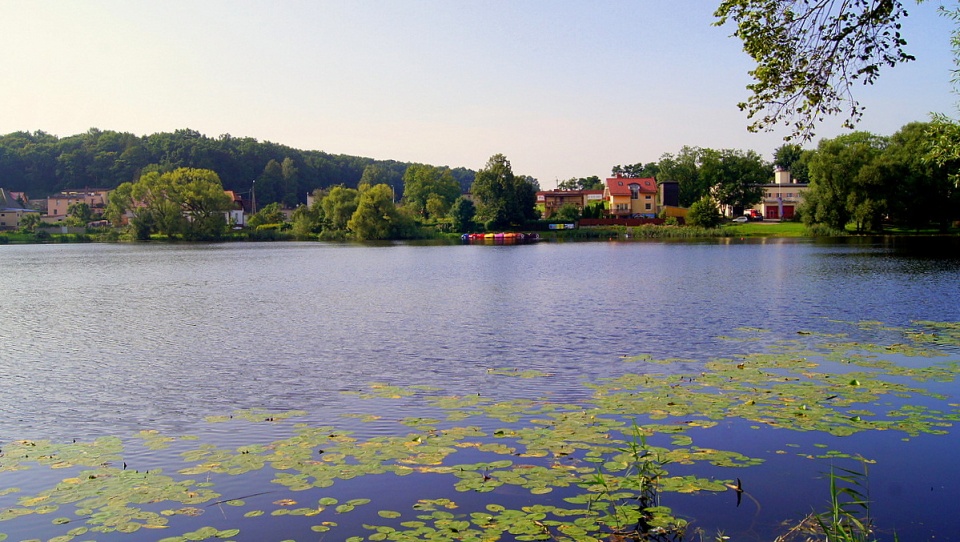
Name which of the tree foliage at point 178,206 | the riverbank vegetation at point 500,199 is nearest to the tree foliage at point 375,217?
the riverbank vegetation at point 500,199

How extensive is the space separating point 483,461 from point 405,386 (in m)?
5.10

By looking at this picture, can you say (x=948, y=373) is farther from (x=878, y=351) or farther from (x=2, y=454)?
(x=2, y=454)

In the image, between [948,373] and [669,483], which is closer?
[669,483]

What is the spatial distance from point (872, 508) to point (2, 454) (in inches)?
442

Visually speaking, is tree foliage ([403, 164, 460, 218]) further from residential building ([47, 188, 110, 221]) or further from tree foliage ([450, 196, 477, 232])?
residential building ([47, 188, 110, 221])

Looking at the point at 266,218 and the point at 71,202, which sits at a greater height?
the point at 71,202

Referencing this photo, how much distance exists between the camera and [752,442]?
1023cm

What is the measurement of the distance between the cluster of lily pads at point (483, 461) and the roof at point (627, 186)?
119 metres

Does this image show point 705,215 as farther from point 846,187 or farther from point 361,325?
point 361,325

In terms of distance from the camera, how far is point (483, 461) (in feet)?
31.4

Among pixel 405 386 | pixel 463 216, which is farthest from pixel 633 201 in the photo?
pixel 405 386

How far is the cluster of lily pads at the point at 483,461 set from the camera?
7.73 m

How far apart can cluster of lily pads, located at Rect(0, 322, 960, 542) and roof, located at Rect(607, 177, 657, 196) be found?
119330 mm

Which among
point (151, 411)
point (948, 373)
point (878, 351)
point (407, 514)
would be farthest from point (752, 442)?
point (151, 411)
